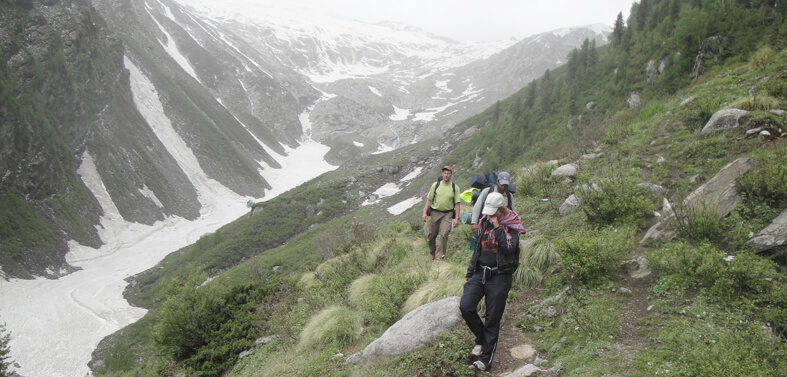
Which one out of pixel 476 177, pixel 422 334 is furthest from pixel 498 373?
pixel 476 177

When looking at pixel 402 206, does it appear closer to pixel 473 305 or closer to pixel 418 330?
pixel 418 330

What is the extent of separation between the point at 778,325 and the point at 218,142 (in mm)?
85084

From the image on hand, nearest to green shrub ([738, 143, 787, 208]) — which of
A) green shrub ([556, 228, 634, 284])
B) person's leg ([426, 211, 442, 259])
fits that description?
green shrub ([556, 228, 634, 284])

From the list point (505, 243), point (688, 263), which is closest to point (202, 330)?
point (505, 243)

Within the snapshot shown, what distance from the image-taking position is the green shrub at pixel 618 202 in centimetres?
630

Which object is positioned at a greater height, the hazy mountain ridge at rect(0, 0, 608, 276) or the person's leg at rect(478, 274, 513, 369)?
the hazy mountain ridge at rect(0, 0, 608, 276)

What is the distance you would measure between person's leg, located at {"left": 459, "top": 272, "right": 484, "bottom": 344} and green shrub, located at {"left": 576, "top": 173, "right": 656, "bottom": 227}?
3.70 metres

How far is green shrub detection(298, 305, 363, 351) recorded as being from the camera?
629 centimetres

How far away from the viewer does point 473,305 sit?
4184 millimetres

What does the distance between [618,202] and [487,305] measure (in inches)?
156

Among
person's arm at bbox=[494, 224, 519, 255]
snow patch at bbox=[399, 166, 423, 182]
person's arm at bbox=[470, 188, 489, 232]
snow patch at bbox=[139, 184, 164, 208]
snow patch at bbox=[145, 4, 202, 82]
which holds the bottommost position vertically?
snow patch at bbox=[399, 166, 423, 182]

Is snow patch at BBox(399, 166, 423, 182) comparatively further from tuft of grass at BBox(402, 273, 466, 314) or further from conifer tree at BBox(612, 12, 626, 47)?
tuft of grass at BBox(402, 273, 466, 314)

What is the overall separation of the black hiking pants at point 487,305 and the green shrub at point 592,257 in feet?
5.07

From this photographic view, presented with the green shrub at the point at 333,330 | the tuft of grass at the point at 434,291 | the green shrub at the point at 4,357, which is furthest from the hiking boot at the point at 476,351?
the green shrub at the point at 4,357
